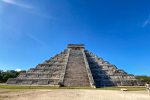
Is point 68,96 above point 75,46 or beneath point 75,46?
beneath

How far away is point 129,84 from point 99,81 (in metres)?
5.00

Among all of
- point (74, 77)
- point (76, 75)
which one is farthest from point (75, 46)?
point (74, 77)

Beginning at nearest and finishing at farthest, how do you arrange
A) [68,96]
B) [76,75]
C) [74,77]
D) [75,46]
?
[68,96] < [74,77] < [76,75] < [75,46]

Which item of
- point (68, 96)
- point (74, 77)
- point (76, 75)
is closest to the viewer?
point (68, 96)

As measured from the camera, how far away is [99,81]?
45.4ft

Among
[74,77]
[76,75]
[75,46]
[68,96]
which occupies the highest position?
[75,46]

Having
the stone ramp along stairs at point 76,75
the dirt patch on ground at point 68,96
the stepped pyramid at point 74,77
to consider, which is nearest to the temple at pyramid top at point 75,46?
the stepped pyramid at point 74,77

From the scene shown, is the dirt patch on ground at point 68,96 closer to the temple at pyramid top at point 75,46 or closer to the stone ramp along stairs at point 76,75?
the stone ramp along stairs at point 76,75

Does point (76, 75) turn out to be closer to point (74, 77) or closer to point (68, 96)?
point (74, 77)

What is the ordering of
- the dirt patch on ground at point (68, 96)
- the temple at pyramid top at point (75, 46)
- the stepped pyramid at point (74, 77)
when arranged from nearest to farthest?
the dirt patch on ground at point (68, 96), the stepped pyramid at point (74, 77), the temple at pyramid top at point (75, 46)

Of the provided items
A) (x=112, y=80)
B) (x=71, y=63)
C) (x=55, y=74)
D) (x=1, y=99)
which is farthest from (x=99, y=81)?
(x=1, y=99)

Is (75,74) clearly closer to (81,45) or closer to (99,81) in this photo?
(99,81)

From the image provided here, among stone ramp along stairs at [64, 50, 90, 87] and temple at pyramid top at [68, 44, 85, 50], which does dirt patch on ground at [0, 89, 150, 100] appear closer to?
stone ramp along stairs at [64, 50, 90, 87]

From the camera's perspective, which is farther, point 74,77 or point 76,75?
point 76,75
